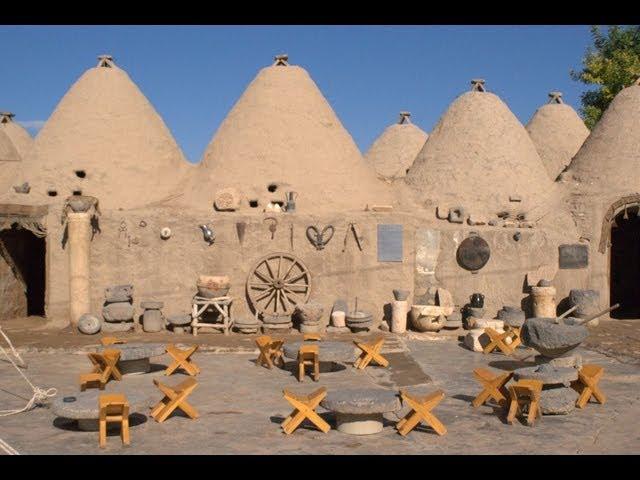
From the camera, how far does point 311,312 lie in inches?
541

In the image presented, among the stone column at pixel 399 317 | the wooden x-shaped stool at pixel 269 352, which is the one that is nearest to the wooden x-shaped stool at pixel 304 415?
the wooden x-shaped stool at pixel 269 352

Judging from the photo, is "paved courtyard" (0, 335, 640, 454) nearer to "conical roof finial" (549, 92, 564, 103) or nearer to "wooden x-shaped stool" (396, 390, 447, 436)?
"wooden x-shaped stool" (396, 390, 447, 436)

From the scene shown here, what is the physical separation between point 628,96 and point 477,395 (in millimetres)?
11470

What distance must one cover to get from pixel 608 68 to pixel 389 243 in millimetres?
14488

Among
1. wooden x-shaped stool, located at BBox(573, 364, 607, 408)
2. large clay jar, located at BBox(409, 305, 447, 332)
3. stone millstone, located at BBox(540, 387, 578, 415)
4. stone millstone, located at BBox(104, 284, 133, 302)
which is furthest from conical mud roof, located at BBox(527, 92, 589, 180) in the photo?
stone millstone, located at BBox(540, 387, 578, 415)

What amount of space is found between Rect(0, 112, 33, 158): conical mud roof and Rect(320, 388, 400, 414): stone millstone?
17660 mm

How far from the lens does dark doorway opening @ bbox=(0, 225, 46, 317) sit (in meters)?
15.8

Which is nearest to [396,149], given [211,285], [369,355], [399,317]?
[399,317]

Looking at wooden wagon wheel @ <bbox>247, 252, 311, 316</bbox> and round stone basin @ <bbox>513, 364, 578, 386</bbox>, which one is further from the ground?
wooden wagon wheel @ <bbox>247, 252, 311, 316</bbox>

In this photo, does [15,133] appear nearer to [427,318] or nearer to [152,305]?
[152,305]

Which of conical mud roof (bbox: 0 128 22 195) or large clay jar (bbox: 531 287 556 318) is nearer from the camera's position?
large clay jar (bbox: 531 287 556 318)
